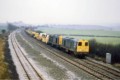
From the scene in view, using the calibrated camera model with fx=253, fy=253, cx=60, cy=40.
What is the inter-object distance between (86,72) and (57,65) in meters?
5.29

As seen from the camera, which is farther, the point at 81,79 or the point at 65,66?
the point at 65,66

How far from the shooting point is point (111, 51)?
114 ft

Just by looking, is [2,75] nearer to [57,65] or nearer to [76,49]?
[57,65]

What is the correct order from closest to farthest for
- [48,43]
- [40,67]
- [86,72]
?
[86,72]
[40,67]
[48,43]

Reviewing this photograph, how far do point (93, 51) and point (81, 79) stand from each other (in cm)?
1976

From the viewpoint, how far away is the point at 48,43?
59.4 m

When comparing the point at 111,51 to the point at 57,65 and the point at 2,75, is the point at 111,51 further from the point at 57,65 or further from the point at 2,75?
the point at 2,75

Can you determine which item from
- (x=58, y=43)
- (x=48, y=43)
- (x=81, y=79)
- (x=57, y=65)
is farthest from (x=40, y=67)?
(x=48, y=43)

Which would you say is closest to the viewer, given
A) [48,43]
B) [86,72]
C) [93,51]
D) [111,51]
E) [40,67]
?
[86,72]

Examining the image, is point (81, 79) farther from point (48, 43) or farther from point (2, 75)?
point (48, 43)

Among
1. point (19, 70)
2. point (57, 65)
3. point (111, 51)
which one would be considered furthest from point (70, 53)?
point (19, 70)

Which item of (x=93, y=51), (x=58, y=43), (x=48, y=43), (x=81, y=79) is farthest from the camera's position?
(x=48, y=43)

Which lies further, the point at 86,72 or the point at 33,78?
the point at 86,72

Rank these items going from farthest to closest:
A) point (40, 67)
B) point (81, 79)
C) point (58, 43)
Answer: point (58, 43), point (40, 67), point (81, 79)
